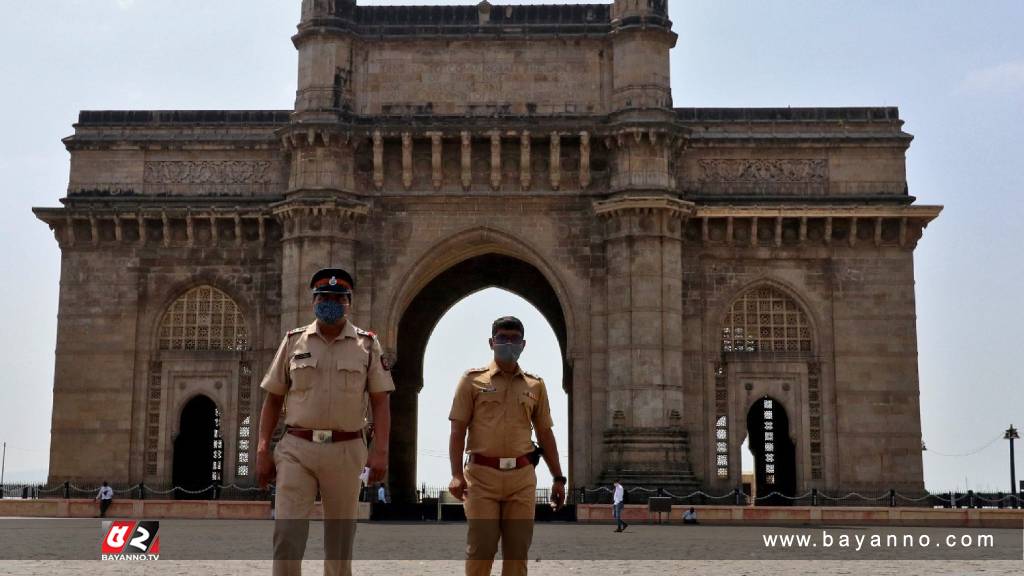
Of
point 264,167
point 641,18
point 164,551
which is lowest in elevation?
point 164,551

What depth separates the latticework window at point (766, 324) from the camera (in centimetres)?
3459

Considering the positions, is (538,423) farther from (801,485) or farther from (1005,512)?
(801,485)

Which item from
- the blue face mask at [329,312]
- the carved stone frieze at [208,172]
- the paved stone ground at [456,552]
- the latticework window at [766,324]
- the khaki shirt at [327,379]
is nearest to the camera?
the khaki shirt at [327,379]

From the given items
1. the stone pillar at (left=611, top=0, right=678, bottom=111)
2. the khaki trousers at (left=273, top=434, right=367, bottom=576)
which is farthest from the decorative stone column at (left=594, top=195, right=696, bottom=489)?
the khaki trousers at (left=273, top=434, right=367, bottom=576)

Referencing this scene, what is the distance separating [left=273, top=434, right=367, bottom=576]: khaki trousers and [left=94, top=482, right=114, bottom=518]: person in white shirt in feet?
78.3

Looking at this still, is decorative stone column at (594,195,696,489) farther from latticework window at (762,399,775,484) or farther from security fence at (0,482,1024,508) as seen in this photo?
latticework window at (762,399,775,484)

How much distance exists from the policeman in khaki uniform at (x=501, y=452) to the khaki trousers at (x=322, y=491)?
805 millimetres

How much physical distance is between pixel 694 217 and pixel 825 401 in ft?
19.8

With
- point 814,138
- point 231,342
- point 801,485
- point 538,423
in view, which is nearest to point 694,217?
point 814,138

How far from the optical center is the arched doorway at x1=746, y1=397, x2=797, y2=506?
36281 millimetres

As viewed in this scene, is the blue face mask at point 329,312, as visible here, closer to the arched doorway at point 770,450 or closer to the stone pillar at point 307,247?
the stone pillar at point 307,247

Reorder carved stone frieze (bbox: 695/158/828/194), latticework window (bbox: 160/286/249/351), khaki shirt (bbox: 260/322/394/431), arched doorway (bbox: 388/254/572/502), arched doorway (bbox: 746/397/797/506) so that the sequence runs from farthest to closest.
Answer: arched doorway (bbox: 388/254/572/502), arched doorway (bbox: 746/397/797/506), latticework window (bbox: 160/286/249/351), carved stone frieze (bbox: 695/158/828/194), khaki shirt (bbox: 260/322/394/431)

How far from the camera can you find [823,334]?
113ft

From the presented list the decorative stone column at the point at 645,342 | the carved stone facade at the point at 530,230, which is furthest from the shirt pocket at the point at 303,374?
the carved stone facade at the point at 530,230
